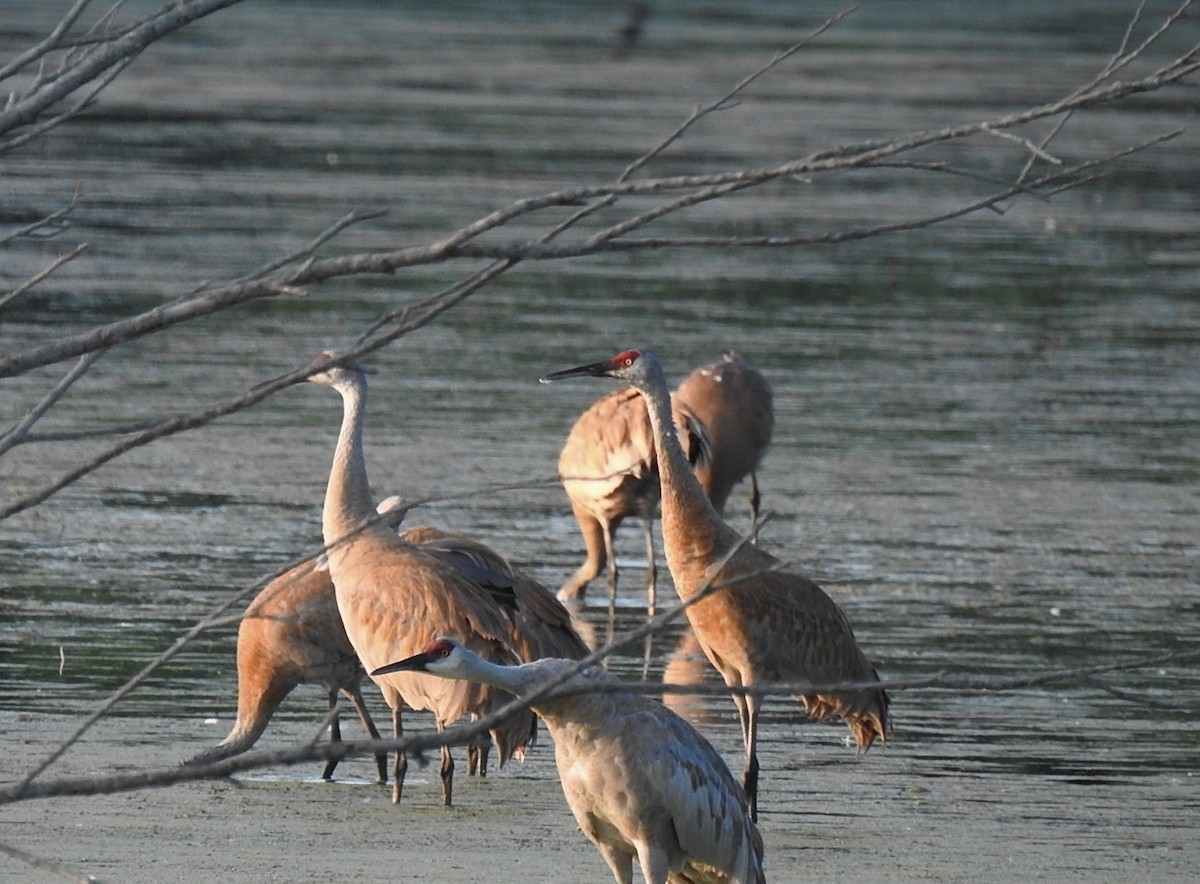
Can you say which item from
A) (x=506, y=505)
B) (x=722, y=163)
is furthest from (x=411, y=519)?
(x=722, y=163)

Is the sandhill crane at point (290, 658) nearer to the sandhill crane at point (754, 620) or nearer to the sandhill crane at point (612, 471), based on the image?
the sandhill crane at point (754, 620)

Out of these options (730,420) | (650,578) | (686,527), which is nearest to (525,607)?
(686,527)

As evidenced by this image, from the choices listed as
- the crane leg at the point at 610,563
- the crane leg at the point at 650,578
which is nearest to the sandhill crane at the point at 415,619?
the crane leg at the point at 650,578

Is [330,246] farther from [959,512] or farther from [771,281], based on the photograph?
[959,512]

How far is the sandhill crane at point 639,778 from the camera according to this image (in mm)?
6215

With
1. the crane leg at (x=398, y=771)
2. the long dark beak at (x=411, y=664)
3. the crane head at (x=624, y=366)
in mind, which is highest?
the crane head at (x=624, y=366)

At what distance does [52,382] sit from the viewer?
14.9 meters

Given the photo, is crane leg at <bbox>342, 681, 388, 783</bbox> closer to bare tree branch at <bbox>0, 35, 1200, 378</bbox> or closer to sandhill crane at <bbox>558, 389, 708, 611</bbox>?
sandhill crane at <bbox>558, 389, 708, 611</bbox>

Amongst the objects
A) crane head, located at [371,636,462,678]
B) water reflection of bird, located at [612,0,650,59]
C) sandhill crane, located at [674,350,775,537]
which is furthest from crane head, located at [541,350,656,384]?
water reflection of bird, located at [612,0,650,59]

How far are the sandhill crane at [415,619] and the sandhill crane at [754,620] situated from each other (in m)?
0.71

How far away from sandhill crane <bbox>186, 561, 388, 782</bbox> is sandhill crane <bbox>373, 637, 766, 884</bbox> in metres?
1.72

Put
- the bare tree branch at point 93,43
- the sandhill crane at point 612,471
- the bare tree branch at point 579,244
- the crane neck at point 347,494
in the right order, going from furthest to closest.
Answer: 1. the sandhill crane at point 612,471
2. the crane neck at point 347,494
3. the bare tree branch at point 93,43
4. the bare tree branch at point 579,244

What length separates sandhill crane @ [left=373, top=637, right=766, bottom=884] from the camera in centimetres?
621

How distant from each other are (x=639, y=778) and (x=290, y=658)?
2.17 metres
